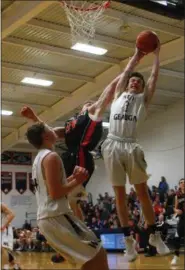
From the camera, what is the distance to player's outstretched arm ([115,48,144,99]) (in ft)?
13.6

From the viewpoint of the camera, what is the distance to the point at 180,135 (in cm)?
1864

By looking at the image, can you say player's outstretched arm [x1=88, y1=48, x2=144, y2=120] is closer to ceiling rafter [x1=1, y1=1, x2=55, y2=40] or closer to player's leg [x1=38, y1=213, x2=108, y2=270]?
player's leg [x1=38, y1=213, x2=108, y2=270]

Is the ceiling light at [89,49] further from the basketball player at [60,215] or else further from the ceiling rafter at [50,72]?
the basketball player at [60,215]

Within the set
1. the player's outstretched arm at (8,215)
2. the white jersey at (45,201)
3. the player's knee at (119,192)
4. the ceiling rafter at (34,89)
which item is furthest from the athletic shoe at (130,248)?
the ceiling rafter at (34,89)

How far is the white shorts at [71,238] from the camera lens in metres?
3.79

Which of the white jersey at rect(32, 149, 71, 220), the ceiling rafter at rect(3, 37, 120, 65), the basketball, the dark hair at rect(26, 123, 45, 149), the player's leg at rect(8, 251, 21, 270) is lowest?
the player's leg at rect(8, 251, 21, 270)

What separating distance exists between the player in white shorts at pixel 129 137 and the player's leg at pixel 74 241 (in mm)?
629

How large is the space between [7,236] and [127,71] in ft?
20.1

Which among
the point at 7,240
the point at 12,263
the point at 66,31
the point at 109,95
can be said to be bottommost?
the point at 12,263

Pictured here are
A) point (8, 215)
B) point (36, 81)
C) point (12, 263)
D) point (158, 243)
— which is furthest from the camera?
point (36, 81)

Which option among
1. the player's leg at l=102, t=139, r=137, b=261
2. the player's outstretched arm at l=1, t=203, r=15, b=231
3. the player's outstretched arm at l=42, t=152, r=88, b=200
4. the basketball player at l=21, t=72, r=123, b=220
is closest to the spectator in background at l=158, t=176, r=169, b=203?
the player's outstretched arm at l=1, t=203, r=15, b=231

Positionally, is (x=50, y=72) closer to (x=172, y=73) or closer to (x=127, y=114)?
(x=172, y=73)

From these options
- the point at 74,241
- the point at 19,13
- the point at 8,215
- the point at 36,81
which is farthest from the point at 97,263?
the point at 36,81

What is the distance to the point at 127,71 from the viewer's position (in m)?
4.21
